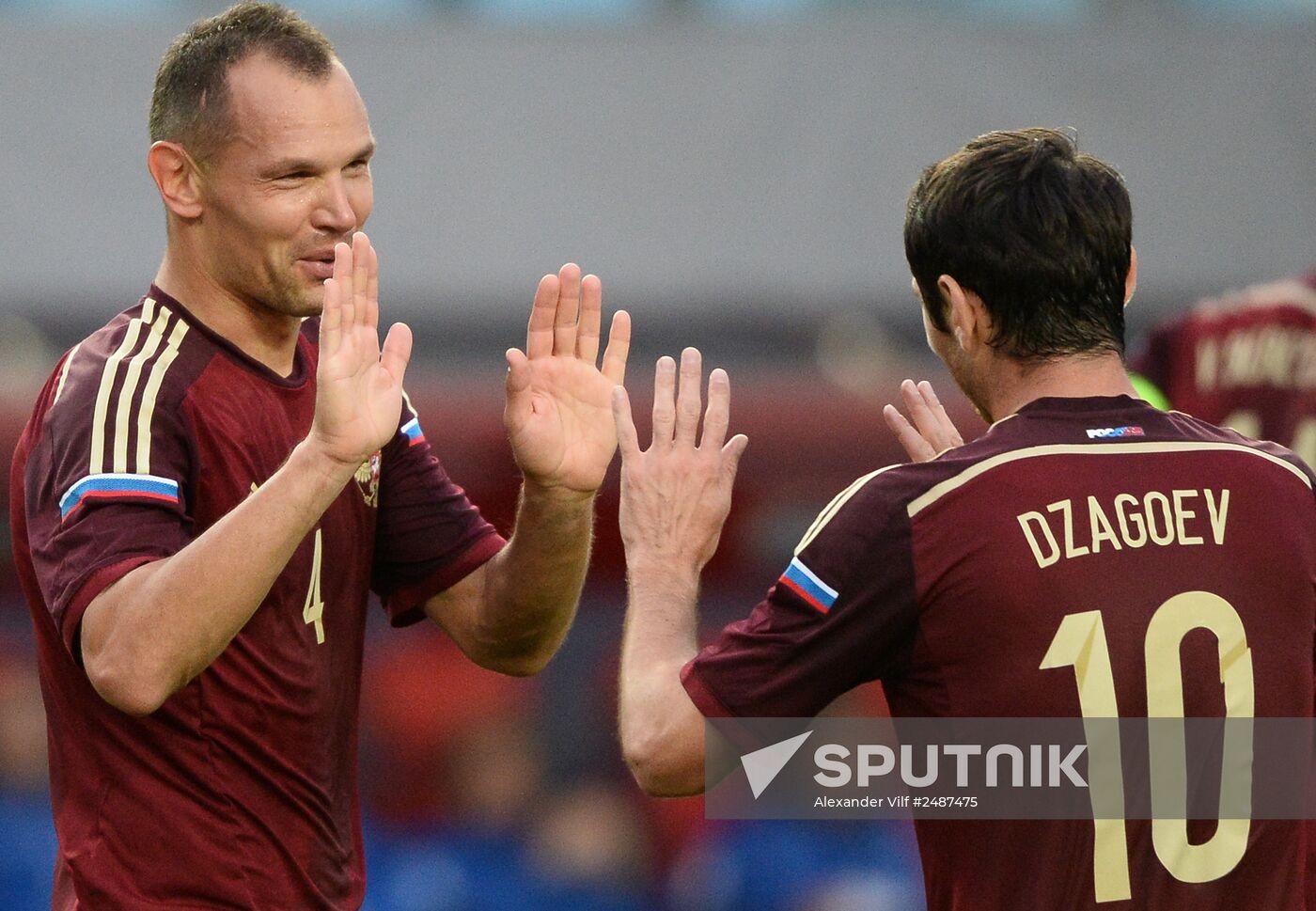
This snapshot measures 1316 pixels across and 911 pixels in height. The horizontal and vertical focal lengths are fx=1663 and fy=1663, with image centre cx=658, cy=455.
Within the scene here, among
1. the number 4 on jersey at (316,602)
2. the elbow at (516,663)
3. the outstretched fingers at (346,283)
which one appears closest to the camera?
the outstretched fingers at (346,283)

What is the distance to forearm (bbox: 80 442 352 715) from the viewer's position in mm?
2477

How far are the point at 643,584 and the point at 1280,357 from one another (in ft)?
8.46

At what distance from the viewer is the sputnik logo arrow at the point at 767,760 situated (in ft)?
8.68

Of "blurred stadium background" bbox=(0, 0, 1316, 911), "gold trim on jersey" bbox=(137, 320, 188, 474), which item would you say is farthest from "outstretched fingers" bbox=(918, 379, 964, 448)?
"blurred stadium background" bbox=(0, 0, 1316, 911)

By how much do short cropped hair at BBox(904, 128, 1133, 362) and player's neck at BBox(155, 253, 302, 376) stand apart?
1201 millimetres

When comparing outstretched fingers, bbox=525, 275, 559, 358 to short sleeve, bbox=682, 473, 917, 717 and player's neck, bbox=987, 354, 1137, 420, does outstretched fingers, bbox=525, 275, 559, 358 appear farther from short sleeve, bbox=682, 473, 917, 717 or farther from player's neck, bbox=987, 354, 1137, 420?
player's neck, bbox=987, 354, 1137, 420

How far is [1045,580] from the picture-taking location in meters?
2.45

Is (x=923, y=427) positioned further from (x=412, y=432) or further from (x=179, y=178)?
(x=179, y=178)

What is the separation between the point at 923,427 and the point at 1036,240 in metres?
0.71

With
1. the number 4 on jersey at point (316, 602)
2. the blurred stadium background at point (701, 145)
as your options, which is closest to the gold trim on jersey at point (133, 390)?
the number 4 on jersey at point (316, 602)

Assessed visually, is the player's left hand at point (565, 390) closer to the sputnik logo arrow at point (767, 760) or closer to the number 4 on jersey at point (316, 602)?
the number 4 on jersey at point (316, 602)

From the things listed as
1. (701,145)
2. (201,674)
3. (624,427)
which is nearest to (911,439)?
(624,427)

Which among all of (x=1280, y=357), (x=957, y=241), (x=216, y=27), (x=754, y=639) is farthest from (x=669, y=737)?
(x=1280, y=357)

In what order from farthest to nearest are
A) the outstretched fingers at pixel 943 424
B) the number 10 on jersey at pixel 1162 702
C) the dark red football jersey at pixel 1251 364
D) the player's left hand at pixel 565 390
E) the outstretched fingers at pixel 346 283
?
the dark red football jersey at pixel 1251 364
the outstretched fingers at pixel 943 424
the player's left hand at pixel 565 390
the outstretched fingers at pixel 346 283
the number 10 on jersey at pixel 1162 702
